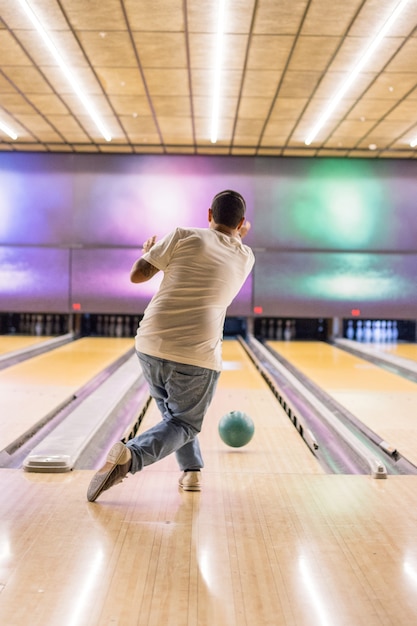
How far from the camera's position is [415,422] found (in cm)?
405

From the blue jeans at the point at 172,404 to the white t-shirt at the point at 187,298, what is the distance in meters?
0.04

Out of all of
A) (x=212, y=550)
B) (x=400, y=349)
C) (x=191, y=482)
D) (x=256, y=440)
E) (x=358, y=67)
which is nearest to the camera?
(x=212, y=550)

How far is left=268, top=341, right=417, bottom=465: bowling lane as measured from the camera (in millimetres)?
3816

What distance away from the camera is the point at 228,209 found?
8.11 ft

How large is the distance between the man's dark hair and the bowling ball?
1.19 meters

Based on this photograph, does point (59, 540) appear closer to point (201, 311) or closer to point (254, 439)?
point (201, 311)

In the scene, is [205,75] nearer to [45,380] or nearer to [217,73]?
[217,73]

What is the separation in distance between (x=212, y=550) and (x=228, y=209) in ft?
3.82

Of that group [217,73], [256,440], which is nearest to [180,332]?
[256,440]

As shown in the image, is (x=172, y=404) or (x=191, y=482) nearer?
(x=172, y=404)

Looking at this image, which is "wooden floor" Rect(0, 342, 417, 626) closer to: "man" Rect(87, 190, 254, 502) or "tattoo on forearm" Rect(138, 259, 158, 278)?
"man" Rect(87, 190, 254, 502)

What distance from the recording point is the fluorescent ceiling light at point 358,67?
15.7 feet

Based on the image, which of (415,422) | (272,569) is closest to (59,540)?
(272,569)

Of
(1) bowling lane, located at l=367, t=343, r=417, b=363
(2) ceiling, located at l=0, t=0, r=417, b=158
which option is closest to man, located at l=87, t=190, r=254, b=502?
(2) ceiling, located at l=0, t=0, r=417, b=158
